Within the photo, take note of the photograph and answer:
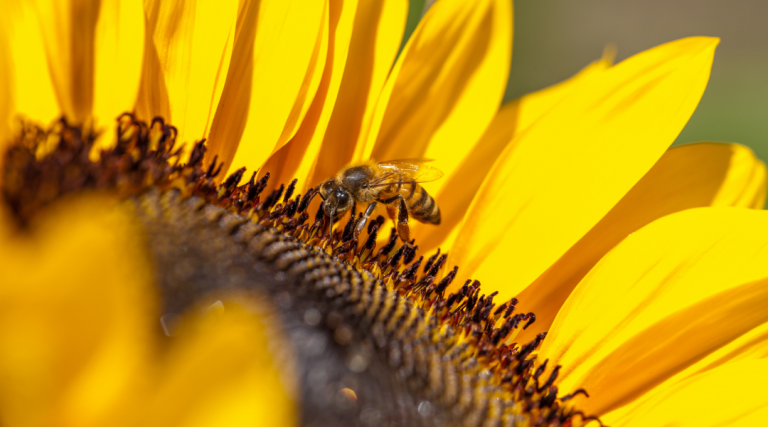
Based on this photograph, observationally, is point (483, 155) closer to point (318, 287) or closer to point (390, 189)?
point (390, 189)

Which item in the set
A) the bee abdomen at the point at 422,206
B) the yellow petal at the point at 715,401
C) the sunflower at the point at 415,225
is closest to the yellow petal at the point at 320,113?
the sunflower at the point at 415,225

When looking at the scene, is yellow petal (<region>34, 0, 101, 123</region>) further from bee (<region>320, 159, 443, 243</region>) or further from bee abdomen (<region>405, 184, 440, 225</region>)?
bee abdomen (<region>405, 184, 440, 225</region>)

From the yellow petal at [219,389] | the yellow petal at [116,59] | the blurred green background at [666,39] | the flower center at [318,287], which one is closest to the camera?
the yellow petal at [219,389]

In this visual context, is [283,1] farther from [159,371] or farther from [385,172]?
[159,371]

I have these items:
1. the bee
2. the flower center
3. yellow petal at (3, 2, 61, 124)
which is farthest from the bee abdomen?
yellow petal at (3, 2, 61, 124)

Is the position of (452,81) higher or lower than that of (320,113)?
higher

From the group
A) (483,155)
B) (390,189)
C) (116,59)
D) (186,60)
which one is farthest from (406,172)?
(116,59)

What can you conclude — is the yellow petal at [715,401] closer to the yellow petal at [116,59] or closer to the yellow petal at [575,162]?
the yellow petal at [575,162]
